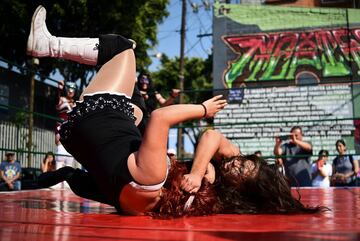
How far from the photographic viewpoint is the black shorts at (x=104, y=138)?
5.95ft

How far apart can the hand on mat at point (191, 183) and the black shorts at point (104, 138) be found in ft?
0.90

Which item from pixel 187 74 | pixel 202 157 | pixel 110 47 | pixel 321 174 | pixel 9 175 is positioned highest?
pixel 187 74

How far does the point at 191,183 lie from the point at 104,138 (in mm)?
458

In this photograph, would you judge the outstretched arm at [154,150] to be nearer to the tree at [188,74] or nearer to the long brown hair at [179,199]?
the long brown hair at [179,199]

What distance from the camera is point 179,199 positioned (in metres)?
1.91

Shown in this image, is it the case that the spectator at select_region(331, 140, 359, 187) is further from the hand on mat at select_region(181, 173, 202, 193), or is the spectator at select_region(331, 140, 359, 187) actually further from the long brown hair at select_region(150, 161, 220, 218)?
the hand on mat at select_region(181, 173, 202, 193)

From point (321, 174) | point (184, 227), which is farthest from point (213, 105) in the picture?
point (321, 174)

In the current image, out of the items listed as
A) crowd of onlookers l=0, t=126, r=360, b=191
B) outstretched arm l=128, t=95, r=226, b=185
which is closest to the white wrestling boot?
outstretched arm l=128, t=95, r=226, b=185

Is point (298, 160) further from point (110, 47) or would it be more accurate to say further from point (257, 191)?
point (110, 47)

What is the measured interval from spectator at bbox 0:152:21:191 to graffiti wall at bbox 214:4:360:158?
20.2 feet

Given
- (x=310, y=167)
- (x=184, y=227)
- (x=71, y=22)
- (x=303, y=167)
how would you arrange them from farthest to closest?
(x=71, y=22) < (x=310, y=167) < (x=303, y=167) < (x=184, y=227)

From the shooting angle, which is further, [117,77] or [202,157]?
[117,77]

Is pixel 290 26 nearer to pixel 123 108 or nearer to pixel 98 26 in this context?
pixel 98 26

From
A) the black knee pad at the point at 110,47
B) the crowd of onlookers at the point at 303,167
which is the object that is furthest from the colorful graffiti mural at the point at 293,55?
the black knee pad at the point at 110,47
